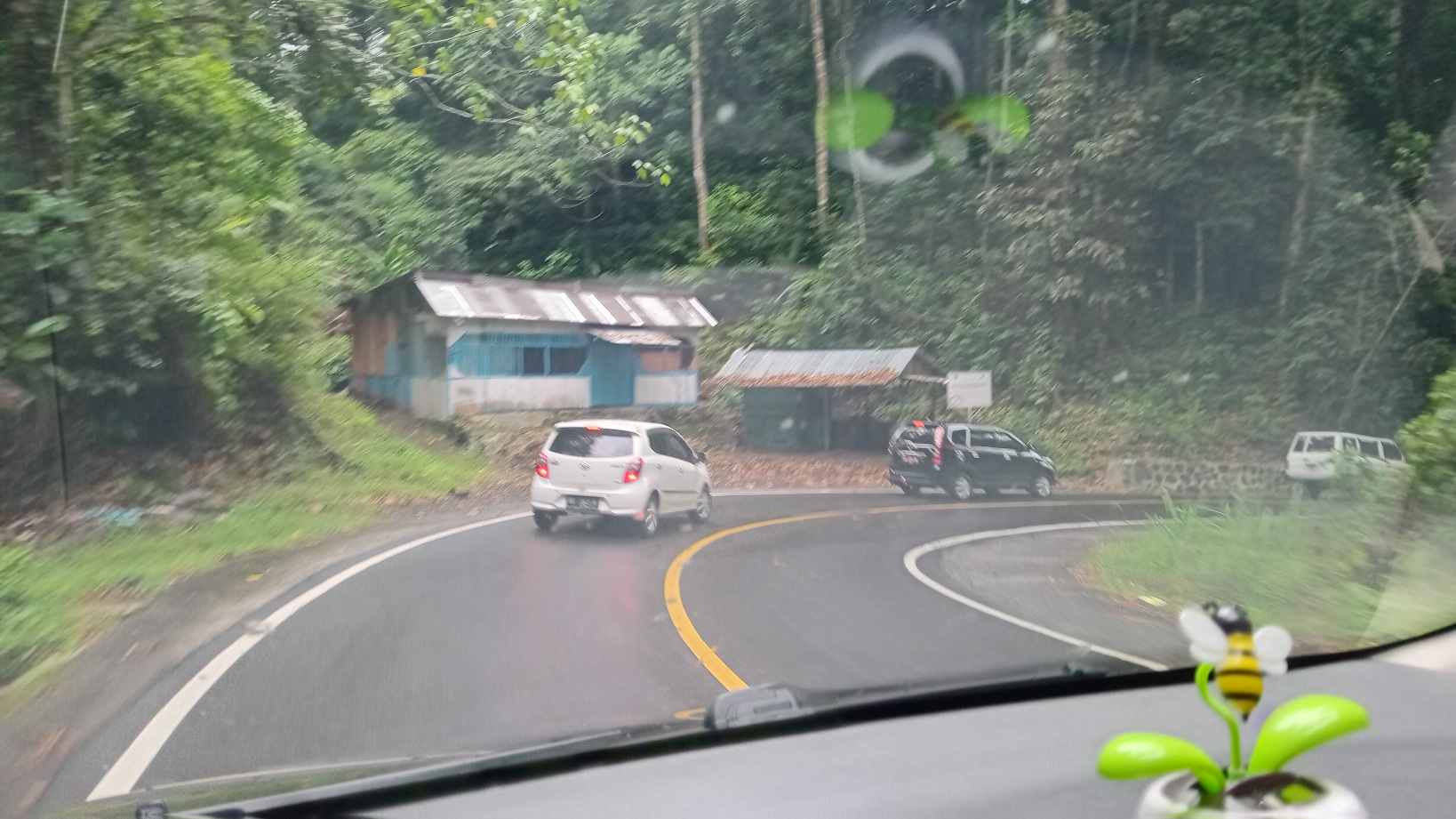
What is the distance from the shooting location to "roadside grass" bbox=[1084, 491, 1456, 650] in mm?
5531

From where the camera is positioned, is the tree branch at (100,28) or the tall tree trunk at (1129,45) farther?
A: the tall tree trunk at (1129,45)

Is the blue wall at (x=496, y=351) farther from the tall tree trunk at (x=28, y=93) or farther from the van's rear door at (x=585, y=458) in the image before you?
the tall tree trunk at (x=28, y=93)

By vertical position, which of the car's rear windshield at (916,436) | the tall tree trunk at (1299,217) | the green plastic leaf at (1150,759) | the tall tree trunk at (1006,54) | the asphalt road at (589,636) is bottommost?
the asphalt road at (589,636)

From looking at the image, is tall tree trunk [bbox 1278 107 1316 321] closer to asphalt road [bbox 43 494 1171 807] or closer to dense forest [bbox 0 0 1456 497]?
dense forest [bbox 0 0 1456 497]

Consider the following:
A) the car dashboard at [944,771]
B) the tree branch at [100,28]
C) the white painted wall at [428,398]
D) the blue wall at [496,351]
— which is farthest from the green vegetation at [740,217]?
the car dashboard at [944,771]

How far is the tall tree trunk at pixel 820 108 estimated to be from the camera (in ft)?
22.7

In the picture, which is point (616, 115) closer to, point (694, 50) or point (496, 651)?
point (694, 50)

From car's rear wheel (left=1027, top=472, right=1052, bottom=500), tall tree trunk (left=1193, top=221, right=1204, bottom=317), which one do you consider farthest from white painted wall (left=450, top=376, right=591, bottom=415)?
tall tree trunk (left=1193, top=221, right=1204, bottom=317)

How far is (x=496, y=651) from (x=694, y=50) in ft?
11.7

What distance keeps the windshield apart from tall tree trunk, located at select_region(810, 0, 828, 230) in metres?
0.02

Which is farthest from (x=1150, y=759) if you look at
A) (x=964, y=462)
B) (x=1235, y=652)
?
(x=964, y=462)

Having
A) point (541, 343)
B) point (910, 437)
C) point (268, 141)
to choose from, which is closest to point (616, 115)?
point (541, 343)

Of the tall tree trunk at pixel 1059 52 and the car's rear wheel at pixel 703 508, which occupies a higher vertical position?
the tall tree trunk at pixel 1059 52

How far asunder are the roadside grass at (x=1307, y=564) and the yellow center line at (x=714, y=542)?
1.69 feet
